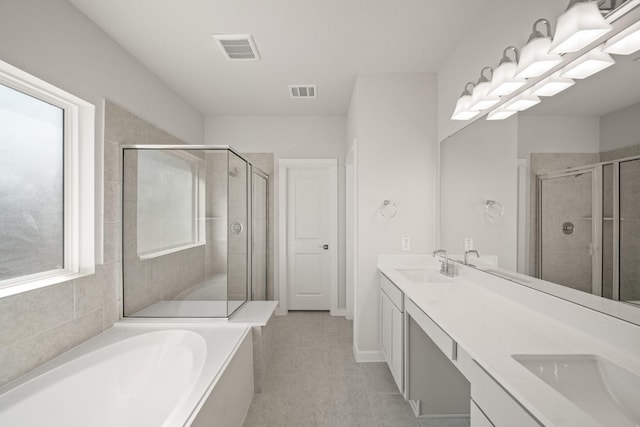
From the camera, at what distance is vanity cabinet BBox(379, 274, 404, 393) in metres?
2.11

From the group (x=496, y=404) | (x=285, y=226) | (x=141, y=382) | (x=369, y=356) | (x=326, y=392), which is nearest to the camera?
(x=496, y=404)

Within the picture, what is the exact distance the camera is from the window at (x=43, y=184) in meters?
1.62

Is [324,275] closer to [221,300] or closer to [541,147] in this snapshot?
[221,300]

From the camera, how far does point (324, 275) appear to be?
4.20 metres

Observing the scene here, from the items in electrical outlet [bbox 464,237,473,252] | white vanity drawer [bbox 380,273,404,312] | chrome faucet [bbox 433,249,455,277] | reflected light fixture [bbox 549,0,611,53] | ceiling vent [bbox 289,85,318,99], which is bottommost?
white vanity drawer [bbox 380,273,404,312]

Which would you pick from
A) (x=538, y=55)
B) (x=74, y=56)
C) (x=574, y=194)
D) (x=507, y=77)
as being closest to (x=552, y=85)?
(x=538, y=55)

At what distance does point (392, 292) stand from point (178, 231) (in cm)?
183

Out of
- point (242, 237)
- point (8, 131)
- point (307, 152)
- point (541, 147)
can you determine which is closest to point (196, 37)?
point (8, 131)

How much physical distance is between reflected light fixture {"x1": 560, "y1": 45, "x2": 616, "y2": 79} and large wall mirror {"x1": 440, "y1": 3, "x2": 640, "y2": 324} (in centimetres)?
3

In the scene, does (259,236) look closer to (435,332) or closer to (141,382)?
(141,382)

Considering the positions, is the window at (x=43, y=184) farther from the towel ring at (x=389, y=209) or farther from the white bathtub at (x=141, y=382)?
the towel ring at (x=389, y=209)

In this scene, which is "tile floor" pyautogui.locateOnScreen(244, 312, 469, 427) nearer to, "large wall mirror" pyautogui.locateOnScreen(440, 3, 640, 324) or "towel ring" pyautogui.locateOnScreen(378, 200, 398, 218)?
"large wall mirror" pyautogui.locateOnScreen(440, 3, 640, 324)

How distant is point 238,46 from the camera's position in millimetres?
2406

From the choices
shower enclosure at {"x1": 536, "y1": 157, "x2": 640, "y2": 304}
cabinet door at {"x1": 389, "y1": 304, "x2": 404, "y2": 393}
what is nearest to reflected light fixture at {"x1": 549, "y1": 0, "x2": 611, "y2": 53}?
shower enclosure at {"x1": 536, "y1": 157, "x2": 640, "y2": 304}
